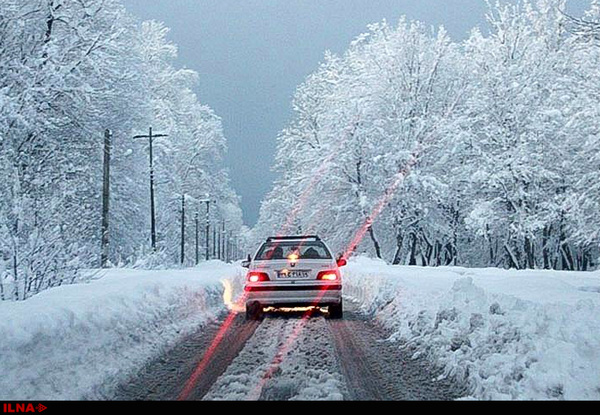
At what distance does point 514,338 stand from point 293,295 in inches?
274

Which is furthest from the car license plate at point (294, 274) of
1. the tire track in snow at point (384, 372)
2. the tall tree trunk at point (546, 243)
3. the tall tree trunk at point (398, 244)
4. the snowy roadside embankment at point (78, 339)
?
the tall tree trunk at point (546, 243)

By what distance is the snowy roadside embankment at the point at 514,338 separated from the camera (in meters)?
5.24

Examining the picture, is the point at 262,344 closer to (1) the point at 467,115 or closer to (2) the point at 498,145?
(2) the point at 498,145

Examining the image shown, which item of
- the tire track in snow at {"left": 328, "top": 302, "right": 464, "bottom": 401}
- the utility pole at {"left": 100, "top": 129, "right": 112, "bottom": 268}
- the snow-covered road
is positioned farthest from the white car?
the utility pole at {"left": 100, "top": 129, "right": 112, "bottom": 268}

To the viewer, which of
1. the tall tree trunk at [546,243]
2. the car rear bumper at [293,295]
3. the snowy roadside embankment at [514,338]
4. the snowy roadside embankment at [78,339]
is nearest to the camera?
the snowy roadside embankment at [514,338]

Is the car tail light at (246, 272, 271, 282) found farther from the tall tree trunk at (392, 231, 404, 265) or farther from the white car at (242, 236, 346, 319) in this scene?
the tall tree trunk at (392, 231, 404, 265)

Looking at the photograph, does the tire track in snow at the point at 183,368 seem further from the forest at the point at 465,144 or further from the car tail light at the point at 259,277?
the forest at the point at 465,144

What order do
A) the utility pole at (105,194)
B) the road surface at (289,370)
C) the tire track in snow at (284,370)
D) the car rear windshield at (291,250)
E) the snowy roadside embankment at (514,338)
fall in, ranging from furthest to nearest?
the utility pole at (105,194), the car rear windshield at (291,250), the road surface at (289,370), the tire track in snow at (284,370), the snowy roadside embankment at (514,338)

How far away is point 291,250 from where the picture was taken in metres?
14.5

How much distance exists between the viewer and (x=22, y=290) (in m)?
11.5

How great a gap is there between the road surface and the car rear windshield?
266cm

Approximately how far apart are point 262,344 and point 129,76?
19102 millimetres

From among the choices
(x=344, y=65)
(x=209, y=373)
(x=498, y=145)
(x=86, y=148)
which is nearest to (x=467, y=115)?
(x=498, y=145)

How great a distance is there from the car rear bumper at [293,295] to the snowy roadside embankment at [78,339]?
2.42m
